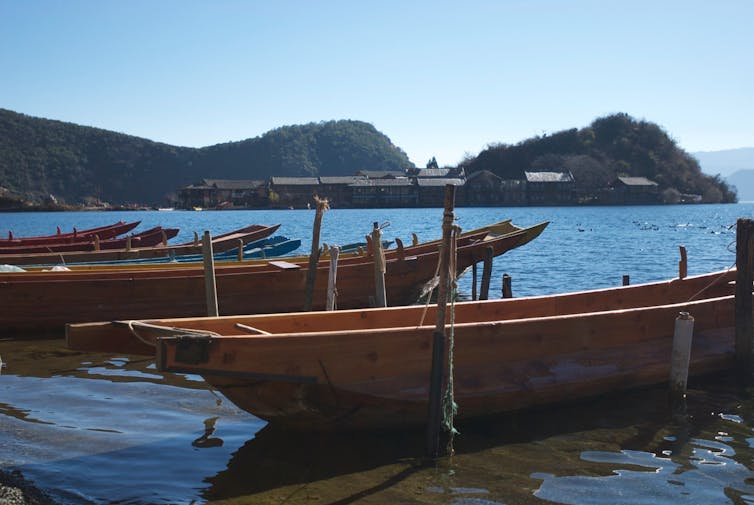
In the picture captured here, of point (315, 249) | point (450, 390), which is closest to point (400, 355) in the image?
point (450, 390)

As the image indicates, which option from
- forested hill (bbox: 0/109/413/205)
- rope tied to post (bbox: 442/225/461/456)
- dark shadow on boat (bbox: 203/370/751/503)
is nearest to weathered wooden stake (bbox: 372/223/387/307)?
dark shadow on boat (bbox: 203/370/751/503)

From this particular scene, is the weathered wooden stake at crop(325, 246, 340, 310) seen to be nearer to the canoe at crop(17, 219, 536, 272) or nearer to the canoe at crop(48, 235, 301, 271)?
the canoe at crop(17, 219, 536, 272)

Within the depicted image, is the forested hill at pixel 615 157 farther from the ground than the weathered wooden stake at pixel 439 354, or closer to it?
farther from the ground

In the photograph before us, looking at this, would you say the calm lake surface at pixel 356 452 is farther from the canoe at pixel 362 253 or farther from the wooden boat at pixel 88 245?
the wooden boat at pixel 88 245

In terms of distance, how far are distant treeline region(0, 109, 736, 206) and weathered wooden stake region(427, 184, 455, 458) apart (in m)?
126

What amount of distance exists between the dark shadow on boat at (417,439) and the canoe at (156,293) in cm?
621

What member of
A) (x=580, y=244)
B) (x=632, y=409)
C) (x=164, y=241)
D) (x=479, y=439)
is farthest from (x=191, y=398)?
(x=580, y=244)

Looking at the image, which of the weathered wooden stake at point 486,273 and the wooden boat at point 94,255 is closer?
the weathered wooden stake at point 486,273

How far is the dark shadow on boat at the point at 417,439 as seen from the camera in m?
6.47

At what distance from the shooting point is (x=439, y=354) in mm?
6680

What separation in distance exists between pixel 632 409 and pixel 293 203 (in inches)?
4829

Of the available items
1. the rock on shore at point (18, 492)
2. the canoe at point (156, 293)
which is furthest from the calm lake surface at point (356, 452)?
the canoe at point (156, 293)

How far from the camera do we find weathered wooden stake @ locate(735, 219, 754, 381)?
9.05m

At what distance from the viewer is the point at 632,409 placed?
8.48m
